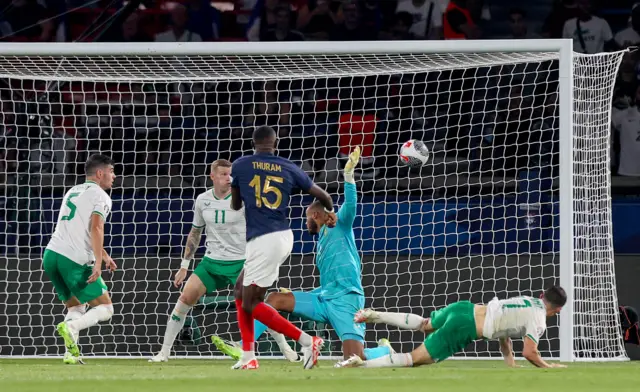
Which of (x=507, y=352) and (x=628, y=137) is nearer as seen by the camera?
(x=507, y=352)

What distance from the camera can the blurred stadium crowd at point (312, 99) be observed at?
12773 mm


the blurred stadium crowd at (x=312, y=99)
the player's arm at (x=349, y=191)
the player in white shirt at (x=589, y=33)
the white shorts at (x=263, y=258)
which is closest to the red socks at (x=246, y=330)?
the white shorts at (x=263, y=258)

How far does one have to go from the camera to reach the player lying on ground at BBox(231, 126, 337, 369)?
845 centimetres

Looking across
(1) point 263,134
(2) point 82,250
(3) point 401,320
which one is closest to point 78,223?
(2) point 82,250

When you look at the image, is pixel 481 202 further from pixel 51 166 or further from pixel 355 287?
pixel 51 166

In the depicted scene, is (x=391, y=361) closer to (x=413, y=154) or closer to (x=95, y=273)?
(x=413, y=154)

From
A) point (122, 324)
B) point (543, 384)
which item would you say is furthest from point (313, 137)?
point (543, 384)

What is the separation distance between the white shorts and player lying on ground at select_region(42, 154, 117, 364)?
1911 millimetres

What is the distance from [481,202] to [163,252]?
3143mm

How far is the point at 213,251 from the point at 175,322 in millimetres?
669

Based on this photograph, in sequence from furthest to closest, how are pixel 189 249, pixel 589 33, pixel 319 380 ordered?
pixel 589 33 < pixel 189 249 < pixel 319 380

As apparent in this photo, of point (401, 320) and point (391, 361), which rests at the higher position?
point (401, 320)

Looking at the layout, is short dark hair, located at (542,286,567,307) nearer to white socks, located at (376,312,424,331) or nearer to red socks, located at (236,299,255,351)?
white socks, located at (376,312,424,331)

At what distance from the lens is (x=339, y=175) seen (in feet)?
41.8
